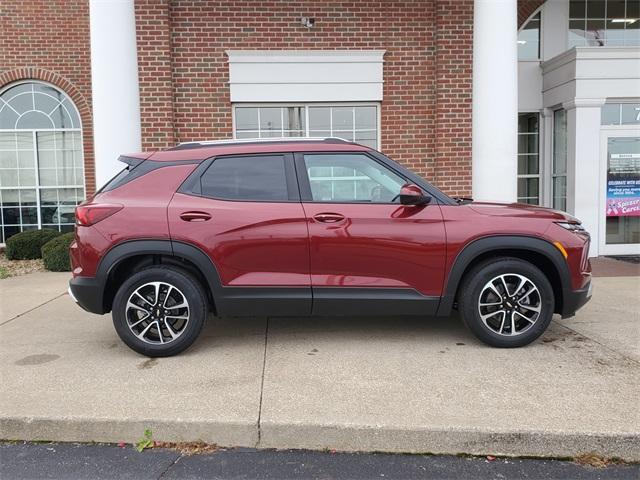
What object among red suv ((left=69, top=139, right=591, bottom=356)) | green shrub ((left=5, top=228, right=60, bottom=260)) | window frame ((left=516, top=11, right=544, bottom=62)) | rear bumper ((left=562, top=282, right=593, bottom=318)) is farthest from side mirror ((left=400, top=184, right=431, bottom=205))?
green shrub ((left=5, top=228, right=60, bottom=260))

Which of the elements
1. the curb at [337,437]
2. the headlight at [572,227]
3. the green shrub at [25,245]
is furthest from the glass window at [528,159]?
the green shrub at [25,245]

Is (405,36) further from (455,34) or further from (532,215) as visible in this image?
(532,215)

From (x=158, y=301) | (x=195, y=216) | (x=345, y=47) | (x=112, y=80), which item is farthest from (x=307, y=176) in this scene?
(x=345, y=47)

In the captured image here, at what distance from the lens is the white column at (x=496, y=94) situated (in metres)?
7.63

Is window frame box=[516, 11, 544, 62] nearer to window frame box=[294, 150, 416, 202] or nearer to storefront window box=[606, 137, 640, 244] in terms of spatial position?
storefront window box=[606, 137, 640, 244]

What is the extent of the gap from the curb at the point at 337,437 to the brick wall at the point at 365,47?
18.3 ft

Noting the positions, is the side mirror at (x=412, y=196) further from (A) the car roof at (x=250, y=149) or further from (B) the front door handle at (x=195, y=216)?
(B) the front door handle at (x=195, y=216)

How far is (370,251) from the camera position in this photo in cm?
444

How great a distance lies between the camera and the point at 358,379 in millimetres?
4047

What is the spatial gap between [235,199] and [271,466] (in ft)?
7.13

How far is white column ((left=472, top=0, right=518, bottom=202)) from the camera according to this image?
763 cm

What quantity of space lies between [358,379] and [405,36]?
6290 mm

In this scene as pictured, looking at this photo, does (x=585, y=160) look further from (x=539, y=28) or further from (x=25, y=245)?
(x=25, y=245)

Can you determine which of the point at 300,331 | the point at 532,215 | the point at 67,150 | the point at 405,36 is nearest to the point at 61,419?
the point at 300,331
